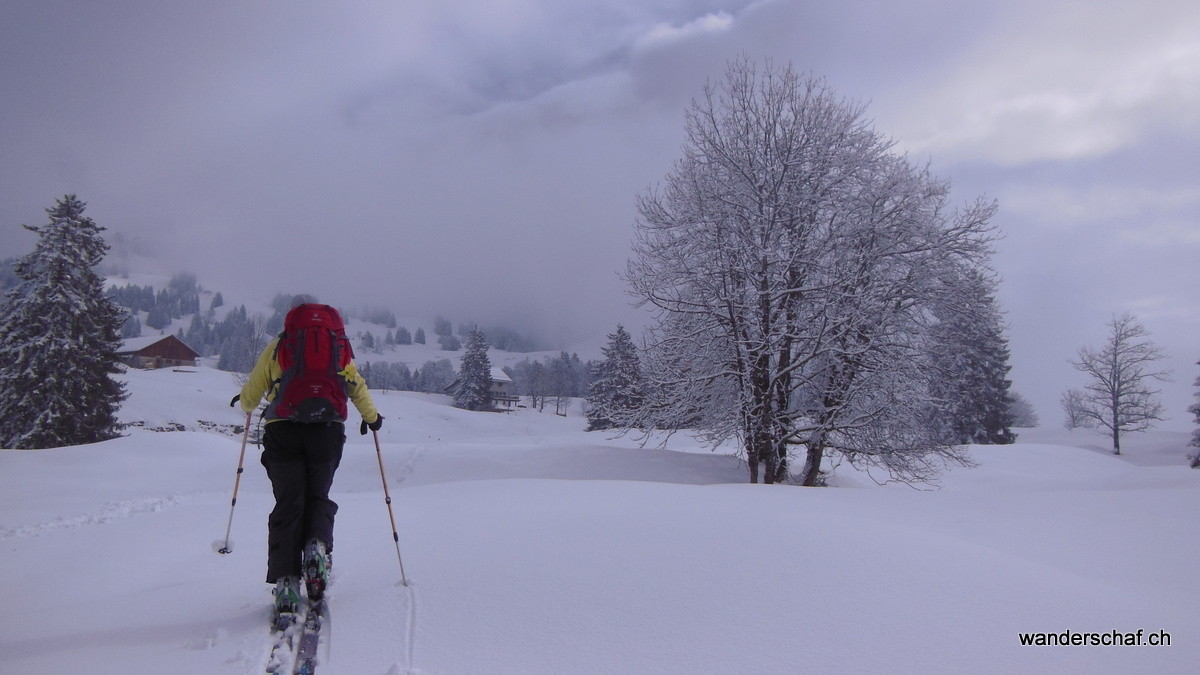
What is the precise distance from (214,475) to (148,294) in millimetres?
96706

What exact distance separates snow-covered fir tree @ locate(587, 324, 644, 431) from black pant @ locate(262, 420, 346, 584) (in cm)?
845

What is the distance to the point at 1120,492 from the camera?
20.8ft

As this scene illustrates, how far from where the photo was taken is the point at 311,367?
362 cm

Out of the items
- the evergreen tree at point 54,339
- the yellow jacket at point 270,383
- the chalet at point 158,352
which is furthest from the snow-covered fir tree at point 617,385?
the chalet at point 158,352

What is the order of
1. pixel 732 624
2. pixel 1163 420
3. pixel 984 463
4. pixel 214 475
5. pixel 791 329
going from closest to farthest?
pixel 732 624, pixel 791 329, pixel 214 475, pixel 984 463, pixel 1163 420

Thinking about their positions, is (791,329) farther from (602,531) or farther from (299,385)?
(299,385)

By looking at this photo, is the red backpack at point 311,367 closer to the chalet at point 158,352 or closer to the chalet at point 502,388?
the chalet at point 158,352

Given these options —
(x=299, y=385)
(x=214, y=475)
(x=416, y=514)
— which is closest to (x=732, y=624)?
(x=299, y=385)

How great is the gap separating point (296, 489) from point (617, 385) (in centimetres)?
3276

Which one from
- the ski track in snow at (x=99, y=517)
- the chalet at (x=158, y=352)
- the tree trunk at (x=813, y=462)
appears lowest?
the ski track in snow at (x=99, y=517)

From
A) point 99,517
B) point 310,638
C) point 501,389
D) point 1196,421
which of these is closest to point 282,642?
point 310,638

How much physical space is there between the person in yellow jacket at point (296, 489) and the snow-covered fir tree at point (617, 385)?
8.45 metres

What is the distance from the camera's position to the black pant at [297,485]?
3453 mm

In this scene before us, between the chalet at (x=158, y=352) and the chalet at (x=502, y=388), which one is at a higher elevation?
the chalet at (x=158, y=352)
